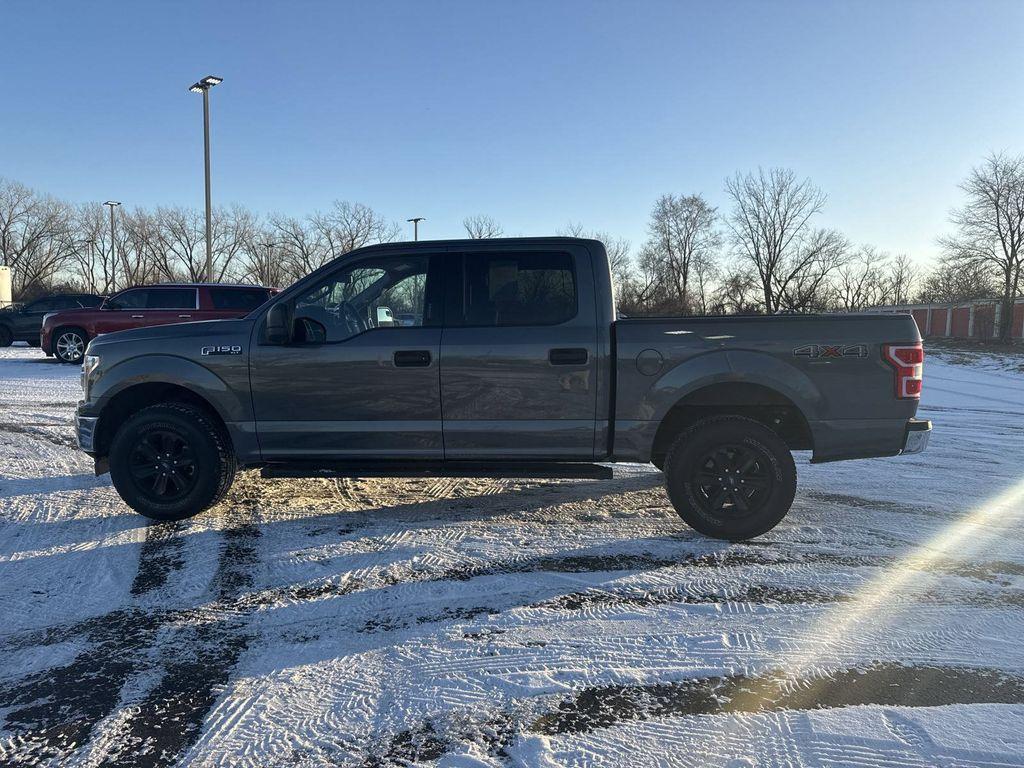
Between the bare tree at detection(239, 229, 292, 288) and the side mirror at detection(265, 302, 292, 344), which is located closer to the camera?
the side mirror at detection(265, 302, 292, 344)

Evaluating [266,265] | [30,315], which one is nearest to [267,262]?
[266,265]

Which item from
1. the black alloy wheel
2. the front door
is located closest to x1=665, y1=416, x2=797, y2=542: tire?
the front door

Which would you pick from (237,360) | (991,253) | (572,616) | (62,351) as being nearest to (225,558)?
(237,360)

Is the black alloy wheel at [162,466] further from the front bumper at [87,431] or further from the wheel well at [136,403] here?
the front bumper at [87,431]

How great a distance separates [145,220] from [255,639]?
72.4 m

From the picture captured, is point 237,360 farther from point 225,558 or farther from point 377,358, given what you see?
point 225,558

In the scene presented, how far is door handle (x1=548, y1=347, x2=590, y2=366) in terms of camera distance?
436cm

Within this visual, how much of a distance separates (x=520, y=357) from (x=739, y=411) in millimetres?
1631

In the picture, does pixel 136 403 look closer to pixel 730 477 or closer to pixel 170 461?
pixel 170 461

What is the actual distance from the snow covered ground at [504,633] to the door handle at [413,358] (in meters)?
1.21

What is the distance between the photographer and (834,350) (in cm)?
420

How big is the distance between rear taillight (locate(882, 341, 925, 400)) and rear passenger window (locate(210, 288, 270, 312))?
12533 millimetres

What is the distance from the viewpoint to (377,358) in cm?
444

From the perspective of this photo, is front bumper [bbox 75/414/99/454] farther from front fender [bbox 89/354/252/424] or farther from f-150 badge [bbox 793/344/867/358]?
f-150 badge [bbox 793/344/867/358]
